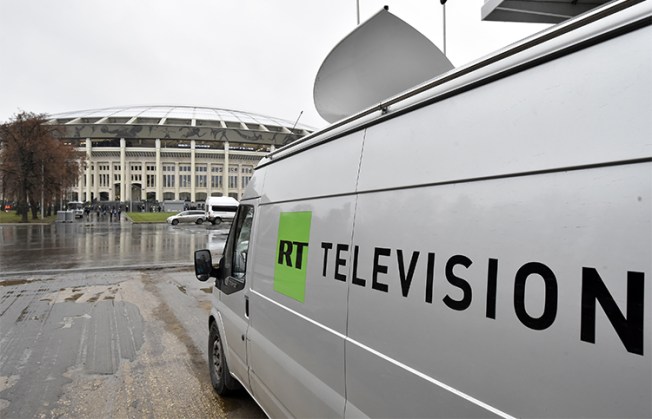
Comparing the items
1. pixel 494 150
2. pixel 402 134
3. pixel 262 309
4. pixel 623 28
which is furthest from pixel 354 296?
pixel 623 28

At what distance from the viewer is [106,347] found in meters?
5.01

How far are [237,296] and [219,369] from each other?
945 millimetres

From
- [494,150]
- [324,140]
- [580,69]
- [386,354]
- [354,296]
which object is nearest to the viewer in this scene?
[580,69]

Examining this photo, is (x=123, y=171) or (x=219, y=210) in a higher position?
(x=123, y=171)

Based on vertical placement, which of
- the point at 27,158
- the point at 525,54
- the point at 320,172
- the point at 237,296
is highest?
the point at 27,158

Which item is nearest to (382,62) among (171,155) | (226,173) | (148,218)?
(148,218)

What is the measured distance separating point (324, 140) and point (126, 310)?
19.7ft

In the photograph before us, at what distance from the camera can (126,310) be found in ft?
22.3

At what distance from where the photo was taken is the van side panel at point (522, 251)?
94 cm

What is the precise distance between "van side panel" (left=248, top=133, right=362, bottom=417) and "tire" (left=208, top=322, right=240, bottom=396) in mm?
755

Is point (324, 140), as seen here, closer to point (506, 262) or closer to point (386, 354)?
point (386, 354)

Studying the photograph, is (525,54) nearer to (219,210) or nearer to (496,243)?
(496,243)

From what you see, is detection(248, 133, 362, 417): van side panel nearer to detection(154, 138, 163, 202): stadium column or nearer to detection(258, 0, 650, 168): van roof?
detection(258, 0, 650, 168): van roof

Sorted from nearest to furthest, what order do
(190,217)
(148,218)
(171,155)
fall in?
(190,217), (148,218), (171,155)
